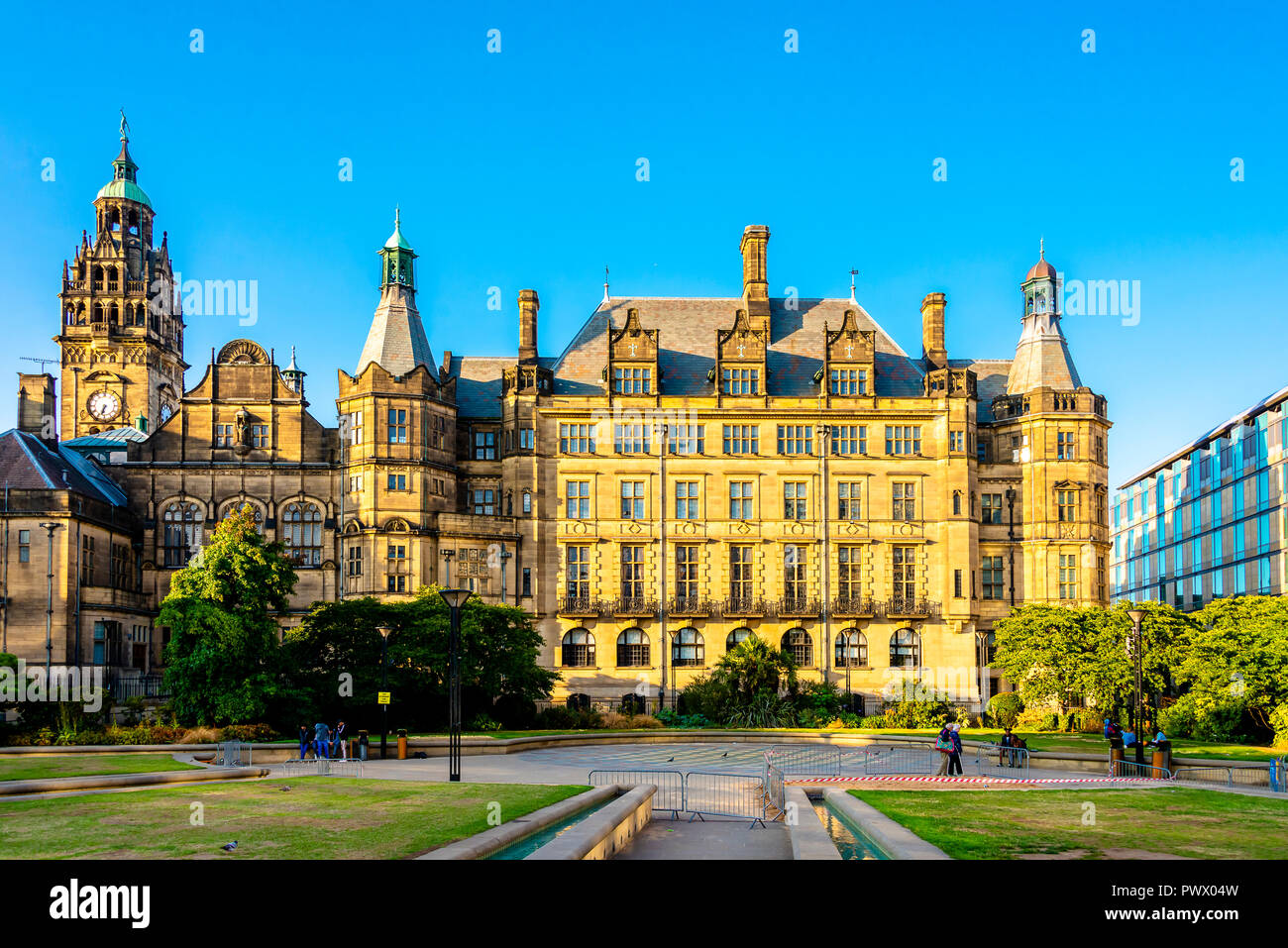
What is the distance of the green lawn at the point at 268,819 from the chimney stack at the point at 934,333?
150 ft

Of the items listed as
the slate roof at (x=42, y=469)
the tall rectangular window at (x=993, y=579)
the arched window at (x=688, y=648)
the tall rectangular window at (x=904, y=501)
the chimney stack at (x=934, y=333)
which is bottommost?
the arched window at (x=688, y=648)

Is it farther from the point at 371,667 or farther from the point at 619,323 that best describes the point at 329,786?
the point at 619,323

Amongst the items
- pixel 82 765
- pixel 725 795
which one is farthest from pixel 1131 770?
pixel 82 765

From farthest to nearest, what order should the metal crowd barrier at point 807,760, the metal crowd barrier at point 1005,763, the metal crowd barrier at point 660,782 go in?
the metal crowd barrier at point 807,760 → the metal crowd barrier at point 1005,763 → the metal crowd barrier at point 660,782

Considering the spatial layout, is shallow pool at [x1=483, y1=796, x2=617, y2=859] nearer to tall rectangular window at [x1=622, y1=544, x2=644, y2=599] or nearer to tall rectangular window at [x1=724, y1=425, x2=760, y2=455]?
tall rectangular window at [x1=622, y1=544, x2=644, y2=599]

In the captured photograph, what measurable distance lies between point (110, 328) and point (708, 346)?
55.7 metres

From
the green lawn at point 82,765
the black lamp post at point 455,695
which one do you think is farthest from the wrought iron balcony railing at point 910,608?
the green lawn at point 82,765

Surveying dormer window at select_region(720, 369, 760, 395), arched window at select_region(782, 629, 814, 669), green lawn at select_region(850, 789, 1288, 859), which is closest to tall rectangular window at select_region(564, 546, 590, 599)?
arched window at select_region(782, 629, 814, 669)

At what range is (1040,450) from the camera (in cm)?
6544

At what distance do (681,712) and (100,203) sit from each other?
6906 centimetres

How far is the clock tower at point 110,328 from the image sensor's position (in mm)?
95562

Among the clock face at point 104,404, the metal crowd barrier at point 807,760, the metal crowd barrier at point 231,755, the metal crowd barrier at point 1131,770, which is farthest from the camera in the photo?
the clock face at point 104,404

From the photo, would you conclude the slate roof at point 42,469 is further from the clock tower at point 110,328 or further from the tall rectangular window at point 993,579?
the tall rectangular window at point 993,579
